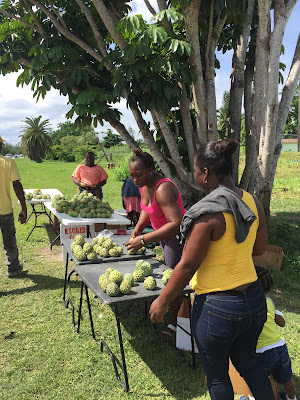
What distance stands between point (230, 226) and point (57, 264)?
4.97m

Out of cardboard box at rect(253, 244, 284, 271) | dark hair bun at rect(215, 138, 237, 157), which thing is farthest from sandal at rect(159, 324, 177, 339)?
cardboard box at rect(253, 244, 284, 271)

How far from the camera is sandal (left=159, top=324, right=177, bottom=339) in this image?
3588 millimetres

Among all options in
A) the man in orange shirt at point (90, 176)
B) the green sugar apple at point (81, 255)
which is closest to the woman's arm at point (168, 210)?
the green sugar apple at point (81, 255)

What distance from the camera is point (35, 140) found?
48.6m

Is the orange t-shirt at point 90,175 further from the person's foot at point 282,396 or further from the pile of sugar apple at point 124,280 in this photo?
the person's foot at point 282,396

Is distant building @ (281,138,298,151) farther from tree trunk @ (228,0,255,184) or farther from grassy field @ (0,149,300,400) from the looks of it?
grassy field @ (0,149,300,400)

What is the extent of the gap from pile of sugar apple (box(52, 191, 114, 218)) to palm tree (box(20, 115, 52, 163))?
45.0 metres

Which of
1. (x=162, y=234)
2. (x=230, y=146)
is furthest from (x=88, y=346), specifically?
(x=230, y=146)

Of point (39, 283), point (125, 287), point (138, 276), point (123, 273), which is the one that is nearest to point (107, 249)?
point (123, 273)

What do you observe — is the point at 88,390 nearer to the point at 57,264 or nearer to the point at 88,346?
the point at 88,346

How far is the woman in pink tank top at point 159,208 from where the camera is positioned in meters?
2.91

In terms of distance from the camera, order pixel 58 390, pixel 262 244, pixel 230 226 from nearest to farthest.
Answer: pixel 230 226 → pixel 262 244 → pixel 58 390

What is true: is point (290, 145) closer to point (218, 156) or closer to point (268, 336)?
point (268, 336)

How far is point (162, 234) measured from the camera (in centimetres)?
293
